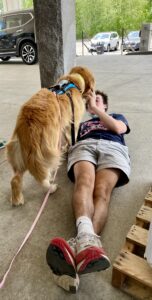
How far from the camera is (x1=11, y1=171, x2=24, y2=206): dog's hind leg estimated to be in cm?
A: 187

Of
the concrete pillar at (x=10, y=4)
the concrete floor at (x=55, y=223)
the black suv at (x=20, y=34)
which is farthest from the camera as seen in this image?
the concrete pillar at (x=10, y=4)

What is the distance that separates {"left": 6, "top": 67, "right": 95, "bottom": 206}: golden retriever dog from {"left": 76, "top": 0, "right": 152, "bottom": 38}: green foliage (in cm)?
2404

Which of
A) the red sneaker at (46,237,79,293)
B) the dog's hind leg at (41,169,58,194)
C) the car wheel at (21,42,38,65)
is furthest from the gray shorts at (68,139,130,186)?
the car wheel at (21,42,38,65)

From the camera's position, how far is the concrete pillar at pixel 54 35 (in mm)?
2750

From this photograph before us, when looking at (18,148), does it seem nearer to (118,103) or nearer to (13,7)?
(118,103)

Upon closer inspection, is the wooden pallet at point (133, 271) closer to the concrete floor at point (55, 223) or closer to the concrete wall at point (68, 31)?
the concrete floor at point (55, 223)

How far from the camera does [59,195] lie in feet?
6.66

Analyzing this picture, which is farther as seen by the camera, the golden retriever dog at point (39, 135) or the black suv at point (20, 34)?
the black suv at point (20, 34)

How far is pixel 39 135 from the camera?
1651 mm

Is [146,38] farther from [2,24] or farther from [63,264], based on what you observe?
[63,264]

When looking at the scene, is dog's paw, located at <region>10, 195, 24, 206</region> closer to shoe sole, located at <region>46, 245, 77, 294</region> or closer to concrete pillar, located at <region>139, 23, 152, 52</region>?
shoe sole, located at <region>46, 245, 77, 294</region>

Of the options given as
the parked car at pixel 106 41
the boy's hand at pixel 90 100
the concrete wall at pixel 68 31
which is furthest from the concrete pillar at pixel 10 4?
the boy's hand at pixel 90 100

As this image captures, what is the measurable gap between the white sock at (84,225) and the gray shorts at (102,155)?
1.67ft

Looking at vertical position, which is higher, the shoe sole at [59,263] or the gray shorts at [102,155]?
the gray shorts at [102,155]
